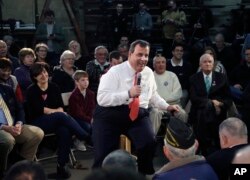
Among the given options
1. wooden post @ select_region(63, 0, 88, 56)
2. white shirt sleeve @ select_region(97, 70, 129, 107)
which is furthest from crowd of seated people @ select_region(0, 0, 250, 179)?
wooden post @ select_region(63, 0, 88, 56)

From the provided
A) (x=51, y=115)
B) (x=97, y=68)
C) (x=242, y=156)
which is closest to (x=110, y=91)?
(x=51, y=115)

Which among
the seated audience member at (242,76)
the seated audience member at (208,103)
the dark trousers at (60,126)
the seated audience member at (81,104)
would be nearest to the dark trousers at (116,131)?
the dark trousers at (60,126)

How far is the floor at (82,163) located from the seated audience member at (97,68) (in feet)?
4.03

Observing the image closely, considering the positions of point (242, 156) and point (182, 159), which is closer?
point (182, 159)

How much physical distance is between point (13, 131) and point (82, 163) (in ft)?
4.08

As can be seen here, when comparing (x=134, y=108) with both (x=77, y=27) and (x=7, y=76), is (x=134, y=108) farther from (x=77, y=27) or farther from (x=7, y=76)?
(x=77, y=27)

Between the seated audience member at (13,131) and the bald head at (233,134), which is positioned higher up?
the bald head at (233,134)

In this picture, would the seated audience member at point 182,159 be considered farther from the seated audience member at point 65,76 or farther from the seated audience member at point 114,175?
the seated audience member at point 65,76

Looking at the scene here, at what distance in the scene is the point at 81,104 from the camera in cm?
746

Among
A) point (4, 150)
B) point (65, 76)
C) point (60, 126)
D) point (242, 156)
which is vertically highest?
point (65, 76)

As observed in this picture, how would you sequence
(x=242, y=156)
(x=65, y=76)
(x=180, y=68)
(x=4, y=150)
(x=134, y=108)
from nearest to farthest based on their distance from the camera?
(x=242, y=156) < (x=134, y=108) < (x=4, y=150) < (x=65, y=76) < (x=180, y=68)

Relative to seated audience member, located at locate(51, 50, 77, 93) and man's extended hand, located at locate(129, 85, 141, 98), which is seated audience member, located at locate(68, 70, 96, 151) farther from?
man's extended hand, located at locate(129, 85, 141, 98)

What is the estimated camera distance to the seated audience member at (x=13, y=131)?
6160mm

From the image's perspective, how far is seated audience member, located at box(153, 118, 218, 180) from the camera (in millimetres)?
3432
